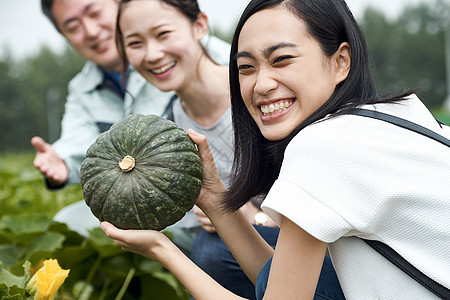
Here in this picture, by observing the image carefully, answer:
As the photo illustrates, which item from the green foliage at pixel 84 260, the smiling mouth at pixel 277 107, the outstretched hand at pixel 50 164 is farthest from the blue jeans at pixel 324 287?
the outstretched hand at pixel 50 164

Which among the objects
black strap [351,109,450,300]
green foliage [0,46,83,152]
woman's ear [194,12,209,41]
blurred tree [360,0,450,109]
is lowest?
green foliage [0,46,83,152]

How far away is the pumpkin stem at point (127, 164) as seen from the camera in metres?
2.15

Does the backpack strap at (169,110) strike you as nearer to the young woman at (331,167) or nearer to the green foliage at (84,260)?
the green foliage at (84,260)

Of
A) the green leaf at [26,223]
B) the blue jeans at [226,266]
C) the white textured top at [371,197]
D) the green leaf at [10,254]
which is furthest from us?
the green leaf at [26,223]

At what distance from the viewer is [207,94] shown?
337cm

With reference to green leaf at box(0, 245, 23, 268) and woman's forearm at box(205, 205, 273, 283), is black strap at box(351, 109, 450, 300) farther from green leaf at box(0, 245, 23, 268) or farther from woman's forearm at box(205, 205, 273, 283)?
green leaf at box(0, 245, 23, 268)

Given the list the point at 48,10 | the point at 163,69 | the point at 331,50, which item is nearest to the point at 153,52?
the point at 163,69

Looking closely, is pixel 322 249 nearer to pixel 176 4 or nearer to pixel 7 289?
pixel 7 289

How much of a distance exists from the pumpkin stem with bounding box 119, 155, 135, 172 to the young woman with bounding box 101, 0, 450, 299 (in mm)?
249

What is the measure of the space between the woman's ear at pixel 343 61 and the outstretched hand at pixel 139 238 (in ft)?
3.12

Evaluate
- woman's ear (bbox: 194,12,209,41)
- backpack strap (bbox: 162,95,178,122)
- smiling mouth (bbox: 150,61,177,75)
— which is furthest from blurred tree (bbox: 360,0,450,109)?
smiling mouth (bbox: 150,61,177,75)

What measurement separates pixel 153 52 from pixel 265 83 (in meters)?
1.26

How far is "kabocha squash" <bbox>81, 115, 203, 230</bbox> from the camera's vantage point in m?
2.13

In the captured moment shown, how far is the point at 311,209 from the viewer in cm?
166
